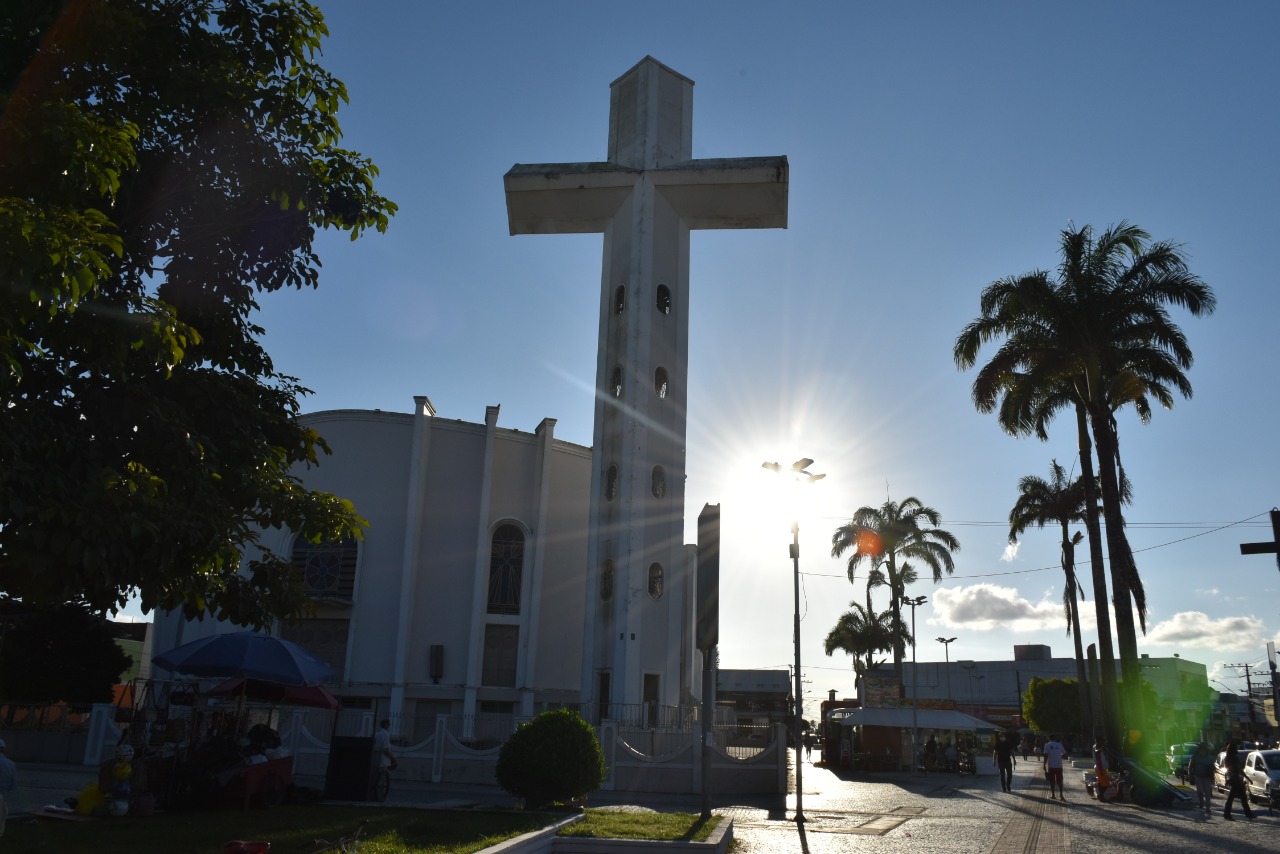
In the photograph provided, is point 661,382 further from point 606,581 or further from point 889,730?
point 889,730

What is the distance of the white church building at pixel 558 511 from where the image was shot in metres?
26.3

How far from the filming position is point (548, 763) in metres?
14.0

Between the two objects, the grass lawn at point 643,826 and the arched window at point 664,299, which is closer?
the grass lawn at point 643,826

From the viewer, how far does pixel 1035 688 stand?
60.8 m

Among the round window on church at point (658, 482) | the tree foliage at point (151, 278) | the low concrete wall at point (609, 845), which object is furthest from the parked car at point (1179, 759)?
the tree foliage at point (151, 278)

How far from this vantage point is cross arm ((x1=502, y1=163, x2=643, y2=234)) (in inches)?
1150

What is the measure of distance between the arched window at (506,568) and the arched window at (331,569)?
14.5ft

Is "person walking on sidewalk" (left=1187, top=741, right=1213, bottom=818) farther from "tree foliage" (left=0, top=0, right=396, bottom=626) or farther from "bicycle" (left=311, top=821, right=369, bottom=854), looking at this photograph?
"tree foliage" (left=0, top=0, right=396, bottom=626)

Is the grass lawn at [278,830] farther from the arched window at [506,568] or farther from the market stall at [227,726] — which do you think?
the arched window at [506,568]

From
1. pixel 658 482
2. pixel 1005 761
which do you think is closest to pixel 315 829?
pixel 658 482

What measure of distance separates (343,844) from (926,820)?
36.9 ft

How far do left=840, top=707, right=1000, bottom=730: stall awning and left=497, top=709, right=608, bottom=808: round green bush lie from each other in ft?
67.2

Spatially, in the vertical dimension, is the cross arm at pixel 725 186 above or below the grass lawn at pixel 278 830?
above

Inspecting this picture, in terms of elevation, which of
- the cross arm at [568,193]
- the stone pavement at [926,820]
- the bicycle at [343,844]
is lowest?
the stone pavement at [926,820]
